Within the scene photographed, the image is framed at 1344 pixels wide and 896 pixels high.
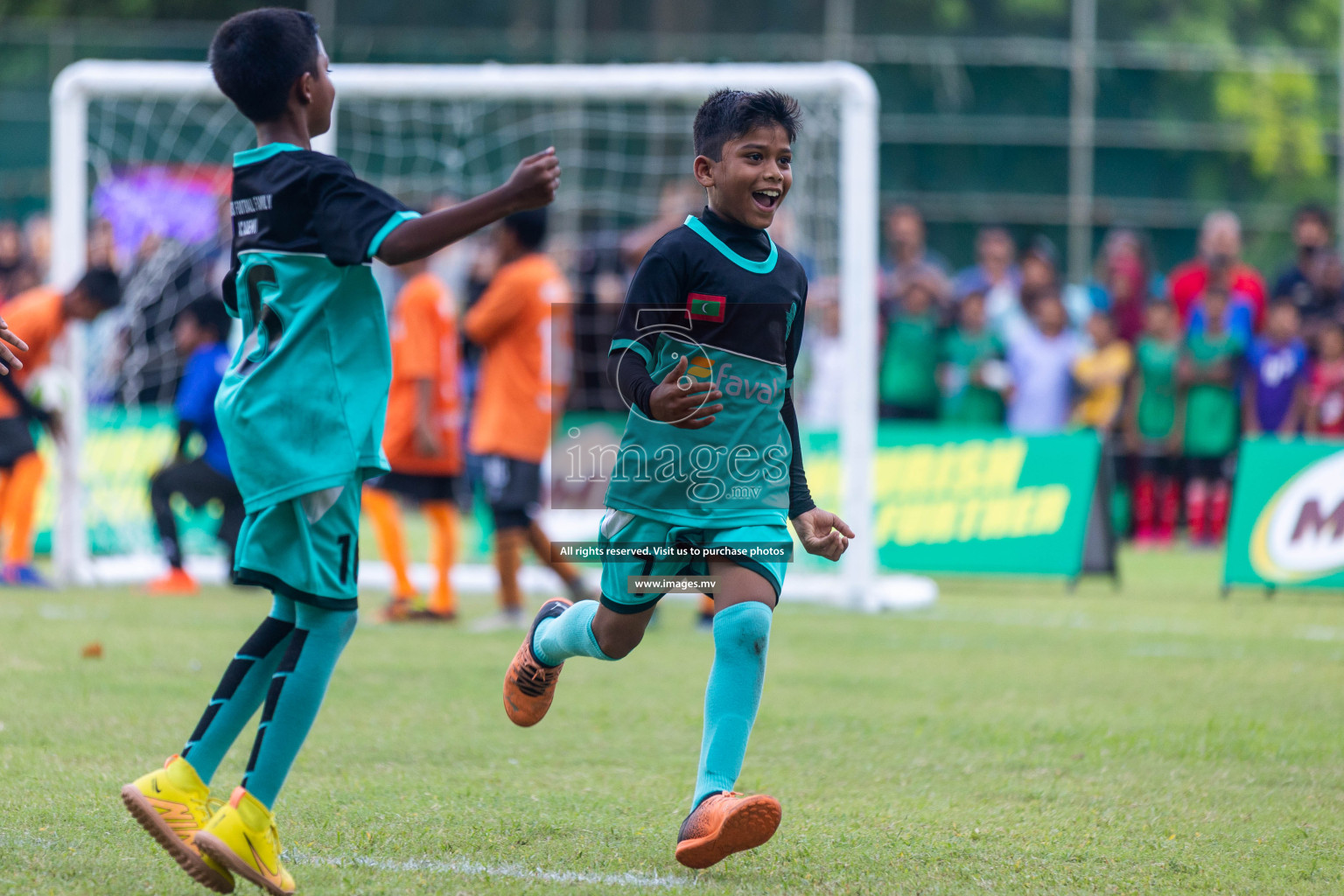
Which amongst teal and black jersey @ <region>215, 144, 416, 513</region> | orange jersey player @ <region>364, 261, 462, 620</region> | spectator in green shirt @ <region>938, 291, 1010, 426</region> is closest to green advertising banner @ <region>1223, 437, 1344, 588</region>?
spectator in green shirt @ <region>938, 291, 1010, 426</region>

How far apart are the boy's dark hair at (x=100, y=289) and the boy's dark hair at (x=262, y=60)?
248 inches

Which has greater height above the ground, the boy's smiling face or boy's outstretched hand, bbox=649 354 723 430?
the boy's smiling face

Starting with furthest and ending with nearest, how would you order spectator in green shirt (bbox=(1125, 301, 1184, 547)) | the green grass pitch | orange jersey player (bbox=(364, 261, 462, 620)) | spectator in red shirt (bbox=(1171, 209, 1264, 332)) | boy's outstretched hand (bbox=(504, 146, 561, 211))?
spectator in red shirt (bbox=(1171, 209, 1264, 332)) < spectator in green shirt (bbox=(1125, 301, 1184, 547)) < orange jersey player (bbox=(364, 261, 462, 620)) < the green grass pitch < boy's outstretched hand (bbox=(504, 146, 561, 211))

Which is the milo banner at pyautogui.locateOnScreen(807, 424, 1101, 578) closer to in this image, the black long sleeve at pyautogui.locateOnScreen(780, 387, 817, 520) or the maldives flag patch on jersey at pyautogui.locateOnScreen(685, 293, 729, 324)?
the black long sleeve at pyautogui.locateOnScreen(780, 387, 817, 520)

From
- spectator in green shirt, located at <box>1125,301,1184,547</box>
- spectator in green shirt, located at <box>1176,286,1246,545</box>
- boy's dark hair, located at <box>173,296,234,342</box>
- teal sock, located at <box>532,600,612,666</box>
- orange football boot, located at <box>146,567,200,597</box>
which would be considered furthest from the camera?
spectator in green shirt, located at <box>1125,301,1184,547</box>

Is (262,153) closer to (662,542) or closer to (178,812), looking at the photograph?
(662,542)

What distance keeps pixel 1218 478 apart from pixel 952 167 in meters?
7.95

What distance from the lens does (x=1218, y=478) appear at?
14.0 m

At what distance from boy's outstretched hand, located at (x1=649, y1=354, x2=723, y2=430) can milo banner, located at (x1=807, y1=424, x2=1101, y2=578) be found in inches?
283

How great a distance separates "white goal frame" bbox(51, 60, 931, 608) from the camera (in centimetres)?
956

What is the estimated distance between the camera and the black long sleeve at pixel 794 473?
3.96 m

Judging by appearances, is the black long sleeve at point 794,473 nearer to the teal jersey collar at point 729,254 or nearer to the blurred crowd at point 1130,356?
the teal jersey collar at point 729,254

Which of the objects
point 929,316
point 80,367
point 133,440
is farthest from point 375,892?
point 929,316

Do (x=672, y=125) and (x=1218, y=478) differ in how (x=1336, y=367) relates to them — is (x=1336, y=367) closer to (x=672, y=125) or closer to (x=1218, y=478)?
(x=1218, y=478)
